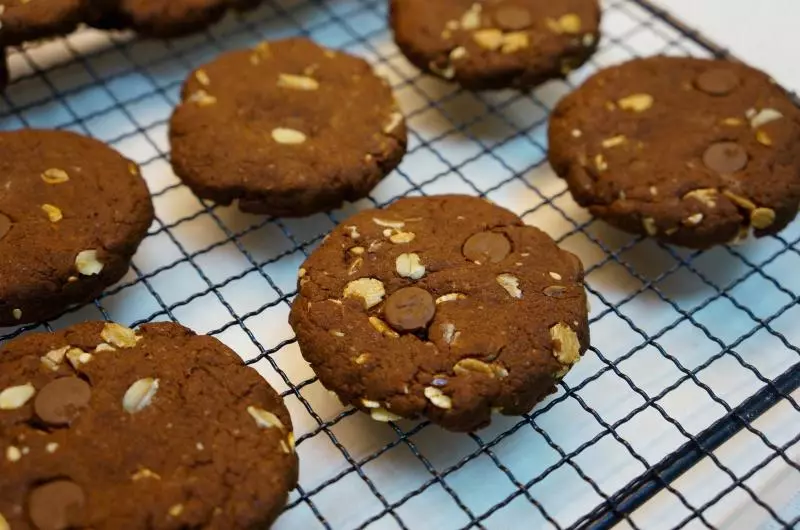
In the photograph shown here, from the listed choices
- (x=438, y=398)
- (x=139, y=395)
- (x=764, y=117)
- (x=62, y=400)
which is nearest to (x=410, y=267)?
(x=438, y=398)

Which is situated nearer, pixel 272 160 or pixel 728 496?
pixel 728 496

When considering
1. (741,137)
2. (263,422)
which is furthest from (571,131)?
(263,422)

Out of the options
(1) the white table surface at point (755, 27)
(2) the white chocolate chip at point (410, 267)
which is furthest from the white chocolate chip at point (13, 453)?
(1) the white table surface at point (755, 27)

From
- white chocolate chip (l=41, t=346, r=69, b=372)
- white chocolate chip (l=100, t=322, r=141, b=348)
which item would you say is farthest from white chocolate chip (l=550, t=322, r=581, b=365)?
white chocolate chip (l=41, t=346, r=69, b=372)

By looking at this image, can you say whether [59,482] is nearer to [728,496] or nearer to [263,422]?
[263,422]

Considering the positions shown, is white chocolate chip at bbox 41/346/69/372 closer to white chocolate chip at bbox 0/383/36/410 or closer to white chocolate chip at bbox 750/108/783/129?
white chocolate chip at bbox 0/383/36/410

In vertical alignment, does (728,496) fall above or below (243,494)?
below

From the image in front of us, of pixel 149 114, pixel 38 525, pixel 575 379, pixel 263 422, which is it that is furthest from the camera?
pixel 149 114
